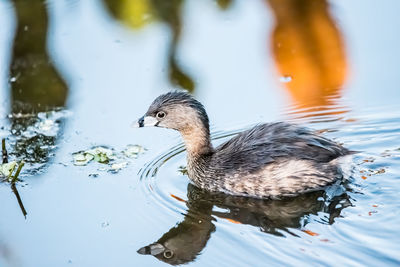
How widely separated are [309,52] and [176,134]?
230 cm

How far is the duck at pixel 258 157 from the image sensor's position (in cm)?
652

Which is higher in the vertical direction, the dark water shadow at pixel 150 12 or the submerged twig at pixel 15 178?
the dark water shadow at pixel 150 12

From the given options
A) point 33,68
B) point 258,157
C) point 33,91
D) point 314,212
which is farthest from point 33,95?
point 314,212

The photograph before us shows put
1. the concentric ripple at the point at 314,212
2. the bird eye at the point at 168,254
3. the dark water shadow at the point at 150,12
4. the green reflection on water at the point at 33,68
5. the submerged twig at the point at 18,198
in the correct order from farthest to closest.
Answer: the dark water shadow at the point at 150,12, the green reflection on water at the point at 33,68, the submerged twig at the point at 18,198, the bird eye at the point at 168,254, the concentric ripple at the point at 314,212

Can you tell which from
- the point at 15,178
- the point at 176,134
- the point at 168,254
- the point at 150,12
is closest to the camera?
the point at 168,254

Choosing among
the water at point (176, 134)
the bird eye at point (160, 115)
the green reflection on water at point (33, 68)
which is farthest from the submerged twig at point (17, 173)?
the green reflection on water at point (33, 68)

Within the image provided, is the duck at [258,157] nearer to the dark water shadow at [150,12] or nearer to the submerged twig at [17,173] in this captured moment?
the submerged twig at [17,173]

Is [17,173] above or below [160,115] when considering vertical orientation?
below

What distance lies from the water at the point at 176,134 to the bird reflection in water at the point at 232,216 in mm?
18

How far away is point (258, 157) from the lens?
661cm

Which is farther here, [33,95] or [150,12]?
[150,12]

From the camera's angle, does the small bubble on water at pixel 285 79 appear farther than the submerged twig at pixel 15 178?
Yes

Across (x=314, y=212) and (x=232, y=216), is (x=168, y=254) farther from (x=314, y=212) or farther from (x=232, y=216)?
(x=314, y=212)

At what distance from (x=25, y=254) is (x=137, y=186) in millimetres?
1395
